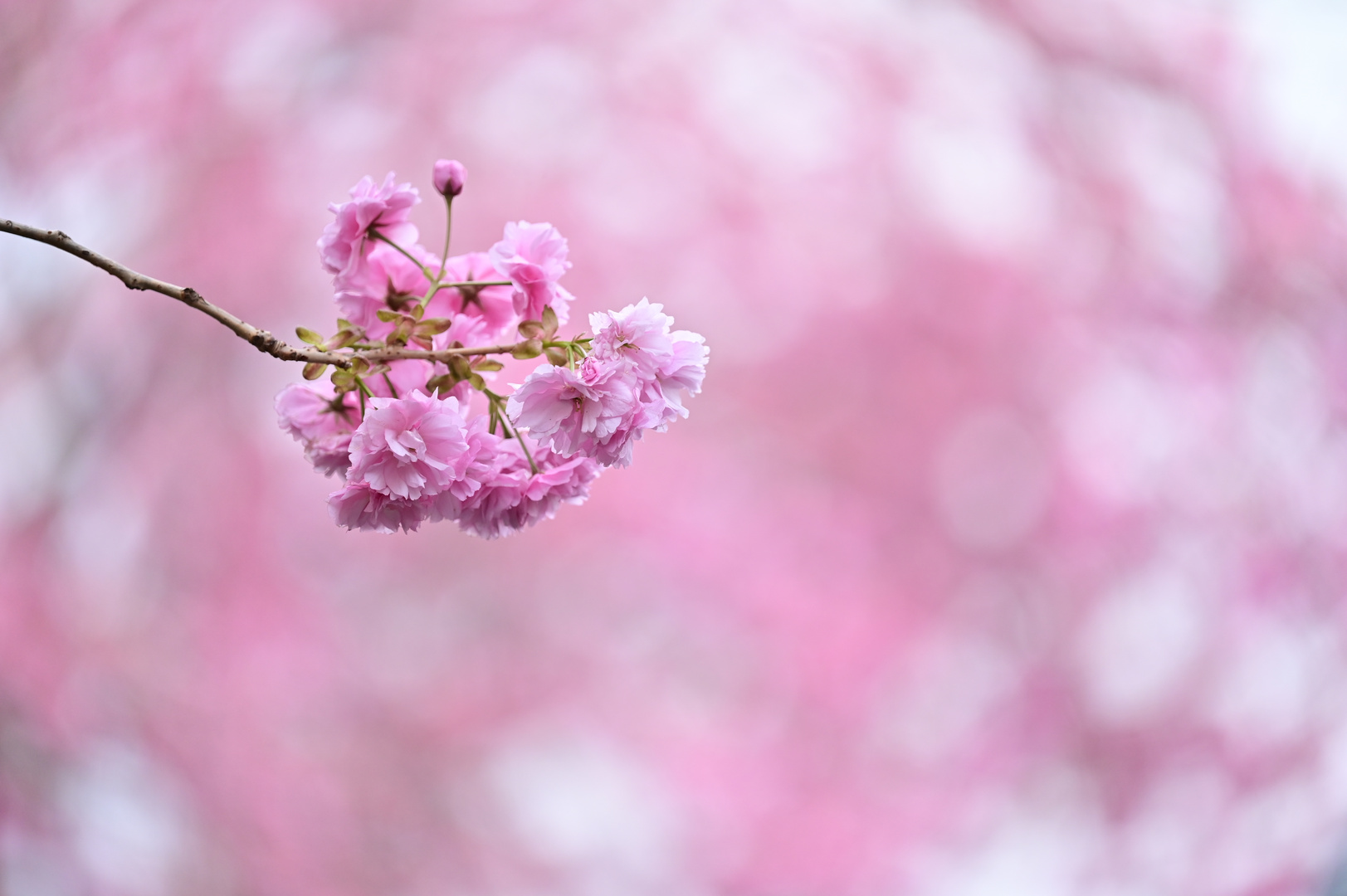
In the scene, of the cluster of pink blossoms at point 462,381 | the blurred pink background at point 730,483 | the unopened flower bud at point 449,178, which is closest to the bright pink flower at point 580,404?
the cluster of pink blossoms at point 462,381

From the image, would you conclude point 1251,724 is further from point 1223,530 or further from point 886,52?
point 886,52

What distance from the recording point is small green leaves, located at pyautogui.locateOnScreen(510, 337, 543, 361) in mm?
334

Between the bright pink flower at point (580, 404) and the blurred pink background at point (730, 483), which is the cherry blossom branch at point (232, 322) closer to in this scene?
the bright pink flower at point (580, 404)

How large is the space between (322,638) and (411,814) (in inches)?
10.0

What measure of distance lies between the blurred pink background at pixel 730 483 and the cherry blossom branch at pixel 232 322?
0.95 metres

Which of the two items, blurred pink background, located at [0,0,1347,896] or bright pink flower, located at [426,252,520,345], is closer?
bright pink flower, located at [426,252,520,345]

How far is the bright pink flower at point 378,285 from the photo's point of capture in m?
0.37

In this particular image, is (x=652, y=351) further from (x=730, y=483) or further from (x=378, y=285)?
(x=730, y=483)

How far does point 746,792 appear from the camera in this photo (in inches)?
53.6

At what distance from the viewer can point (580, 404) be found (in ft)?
1.06

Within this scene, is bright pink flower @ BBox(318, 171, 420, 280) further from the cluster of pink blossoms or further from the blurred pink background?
the blurred pink background

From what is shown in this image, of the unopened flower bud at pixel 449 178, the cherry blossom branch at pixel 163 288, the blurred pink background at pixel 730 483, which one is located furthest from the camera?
the blurred pink background at pixel 730 483

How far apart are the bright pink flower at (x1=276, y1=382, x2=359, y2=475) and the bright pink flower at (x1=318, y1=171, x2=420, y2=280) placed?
0.15 feet

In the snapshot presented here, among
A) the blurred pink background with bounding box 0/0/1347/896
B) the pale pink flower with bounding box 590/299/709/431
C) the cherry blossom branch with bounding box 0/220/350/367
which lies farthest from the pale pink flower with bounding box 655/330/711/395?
the blurred pink background with bounding box 0/0/1347/896
